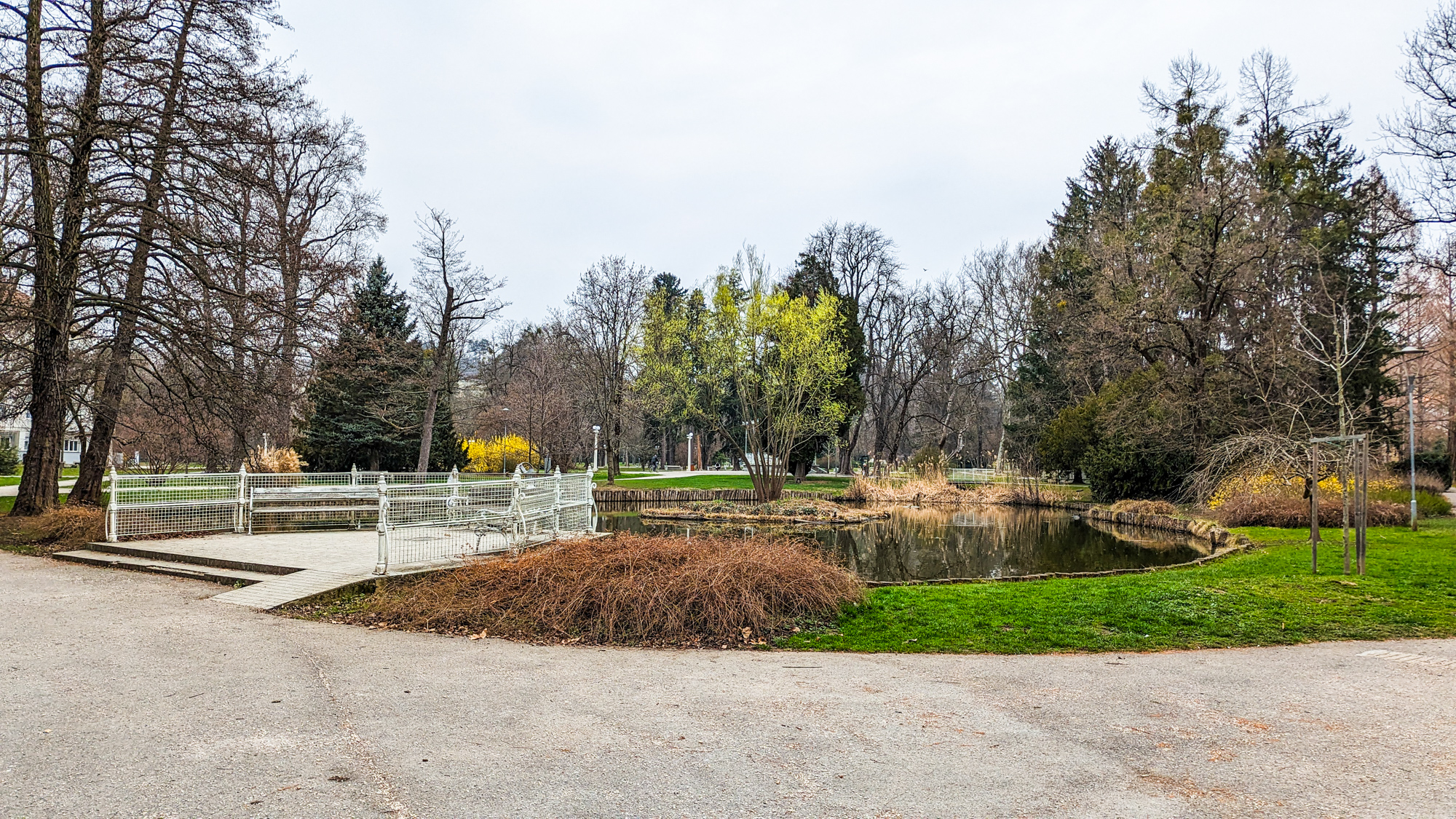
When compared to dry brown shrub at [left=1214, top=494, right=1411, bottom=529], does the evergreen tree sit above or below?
above

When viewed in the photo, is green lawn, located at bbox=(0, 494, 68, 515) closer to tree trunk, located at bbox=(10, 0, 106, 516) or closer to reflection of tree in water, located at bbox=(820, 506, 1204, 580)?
tree trunk, located at bbox=(10, 0, 106, 516)

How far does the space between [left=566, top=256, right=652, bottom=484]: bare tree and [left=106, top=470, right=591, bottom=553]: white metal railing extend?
2239 centimetres

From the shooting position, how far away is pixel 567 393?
46.2 metres

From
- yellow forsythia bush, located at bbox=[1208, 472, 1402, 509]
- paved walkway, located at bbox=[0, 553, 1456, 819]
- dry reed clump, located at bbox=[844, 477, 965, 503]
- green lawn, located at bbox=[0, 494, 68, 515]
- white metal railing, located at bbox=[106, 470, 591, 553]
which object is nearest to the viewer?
paved walkway, located at bbox=[0, 553, 1456, 819]

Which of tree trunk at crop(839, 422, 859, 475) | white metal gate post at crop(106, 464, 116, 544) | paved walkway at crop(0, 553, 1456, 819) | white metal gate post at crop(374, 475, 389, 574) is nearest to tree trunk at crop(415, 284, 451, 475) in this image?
white metal gate post at crop(106, 464, 116, 544)

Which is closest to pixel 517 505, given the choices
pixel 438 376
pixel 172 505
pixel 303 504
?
pixel 172 505

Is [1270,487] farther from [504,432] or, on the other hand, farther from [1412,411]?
[504,432]

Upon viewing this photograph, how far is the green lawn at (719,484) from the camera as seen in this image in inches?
1340

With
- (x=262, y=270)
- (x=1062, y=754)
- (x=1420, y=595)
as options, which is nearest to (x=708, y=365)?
(x=262, y=270)

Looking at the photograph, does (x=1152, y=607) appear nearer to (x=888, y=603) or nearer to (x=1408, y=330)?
(x=888, y=603)

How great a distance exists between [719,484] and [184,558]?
26922 millimetres

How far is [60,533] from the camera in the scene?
12859mm

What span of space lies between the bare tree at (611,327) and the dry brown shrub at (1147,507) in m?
21.8

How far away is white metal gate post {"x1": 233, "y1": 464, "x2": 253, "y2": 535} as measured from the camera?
1358 centimetres
